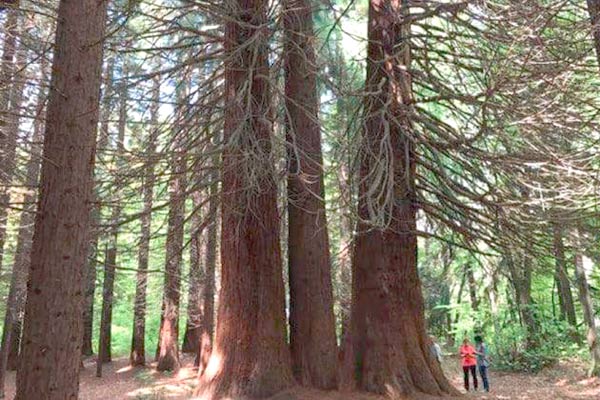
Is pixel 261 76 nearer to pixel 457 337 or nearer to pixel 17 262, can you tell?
pixel 17 262

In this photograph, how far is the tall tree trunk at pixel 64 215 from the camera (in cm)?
314

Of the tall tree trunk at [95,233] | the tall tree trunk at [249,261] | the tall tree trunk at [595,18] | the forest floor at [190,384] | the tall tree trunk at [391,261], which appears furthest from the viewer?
the forest floor at [190,384]

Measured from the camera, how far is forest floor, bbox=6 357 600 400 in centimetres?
1244

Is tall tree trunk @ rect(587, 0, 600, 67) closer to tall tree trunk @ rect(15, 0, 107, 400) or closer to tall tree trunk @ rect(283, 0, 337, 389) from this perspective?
tall tree trunk @ rect(283, 0, 337, 389)

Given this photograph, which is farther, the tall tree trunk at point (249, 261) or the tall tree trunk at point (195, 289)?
the tall tree trunk at point (195, 289)

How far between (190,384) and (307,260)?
7.45m

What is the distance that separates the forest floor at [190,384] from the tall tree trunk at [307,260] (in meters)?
Result: 4.36

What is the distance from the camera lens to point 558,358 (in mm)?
16734

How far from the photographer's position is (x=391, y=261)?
26.4 feet

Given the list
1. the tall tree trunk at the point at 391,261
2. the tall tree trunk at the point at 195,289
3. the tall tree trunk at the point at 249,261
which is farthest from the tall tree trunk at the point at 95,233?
the tall tree trunk at the point at 391,261

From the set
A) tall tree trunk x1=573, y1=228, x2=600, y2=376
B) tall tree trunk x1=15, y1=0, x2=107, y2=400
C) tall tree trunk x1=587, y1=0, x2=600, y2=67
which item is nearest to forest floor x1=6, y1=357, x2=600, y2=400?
tall tree trunk x1=573, y1=228, x2=600, y2=376

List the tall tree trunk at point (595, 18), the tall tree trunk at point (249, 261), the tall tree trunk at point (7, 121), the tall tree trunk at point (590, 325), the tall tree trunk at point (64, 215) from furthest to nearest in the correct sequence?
the tall tree trunk at point (590, 325), the tall tree trunk at point (249, 261), the tall tree trunk at point (595, 18), the tall tree trunk at point (7, 121), the tall tree trunk at point (64, 215)

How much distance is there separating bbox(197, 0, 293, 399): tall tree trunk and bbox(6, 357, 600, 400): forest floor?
4691 mm

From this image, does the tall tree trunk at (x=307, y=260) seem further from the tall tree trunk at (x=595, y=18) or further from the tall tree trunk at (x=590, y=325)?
the tall tree trunk at (x=590, y=325)
